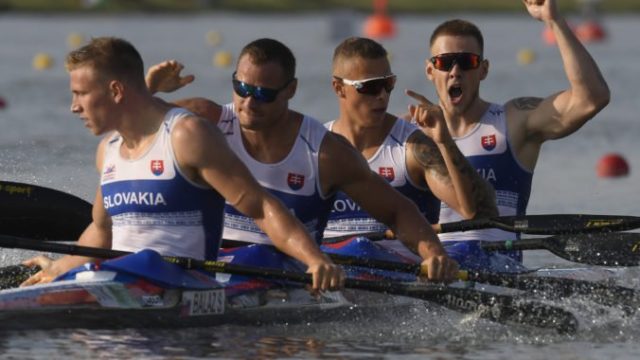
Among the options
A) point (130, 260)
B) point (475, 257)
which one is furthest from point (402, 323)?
point (130, 260)

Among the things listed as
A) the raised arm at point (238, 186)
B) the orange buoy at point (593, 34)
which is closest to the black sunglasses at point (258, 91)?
the raised arm at point (238, 186)

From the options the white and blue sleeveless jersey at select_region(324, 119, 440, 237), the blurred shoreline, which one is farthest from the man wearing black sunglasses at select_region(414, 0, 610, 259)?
the blurred shoreline

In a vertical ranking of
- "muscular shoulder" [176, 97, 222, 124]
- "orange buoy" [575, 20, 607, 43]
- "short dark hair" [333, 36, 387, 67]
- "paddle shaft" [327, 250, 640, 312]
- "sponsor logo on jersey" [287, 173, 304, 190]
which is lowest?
"paddle shaft" [327, 250, 640, 312]

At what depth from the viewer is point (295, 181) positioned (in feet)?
31.6

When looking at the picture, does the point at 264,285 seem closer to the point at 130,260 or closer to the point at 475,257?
the point at 130,260

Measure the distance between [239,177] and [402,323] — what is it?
1.65m

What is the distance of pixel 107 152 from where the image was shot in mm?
9289

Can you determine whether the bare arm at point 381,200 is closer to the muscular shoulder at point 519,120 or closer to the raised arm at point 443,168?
the raised arm at point 443,168

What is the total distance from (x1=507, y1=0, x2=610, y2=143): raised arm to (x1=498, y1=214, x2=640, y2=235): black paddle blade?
1.90 ft

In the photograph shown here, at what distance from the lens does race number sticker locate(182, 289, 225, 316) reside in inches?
355

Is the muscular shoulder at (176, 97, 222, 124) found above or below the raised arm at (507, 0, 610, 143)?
below

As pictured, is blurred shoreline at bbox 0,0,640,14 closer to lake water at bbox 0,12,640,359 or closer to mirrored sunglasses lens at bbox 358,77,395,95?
lake water at bbox 0,12,640,359

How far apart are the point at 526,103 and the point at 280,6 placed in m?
50.3

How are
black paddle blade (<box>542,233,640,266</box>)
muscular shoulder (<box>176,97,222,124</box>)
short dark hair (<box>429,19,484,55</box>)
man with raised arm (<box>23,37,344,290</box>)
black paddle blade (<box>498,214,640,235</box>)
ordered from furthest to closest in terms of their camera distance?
short dark hair (<box>429,19,484,55</box>) → black paddle blade (<box>498,214,640,235</box>) → black paddle blade (<box>542,233,640,266</box>) → muscular shoulder (<box>176,97,222,124</box>) → man with raised arm (<box>23,37,344,290</box>)
